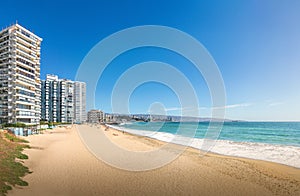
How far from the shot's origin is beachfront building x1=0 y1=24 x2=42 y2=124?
43.2m

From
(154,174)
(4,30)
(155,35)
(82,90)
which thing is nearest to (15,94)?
(4,30)

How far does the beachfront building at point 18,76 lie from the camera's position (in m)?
43.2

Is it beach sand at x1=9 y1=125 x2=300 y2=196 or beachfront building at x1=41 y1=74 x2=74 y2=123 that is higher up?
beachfront building at x1=41 y1=74 x2=74 y2=123

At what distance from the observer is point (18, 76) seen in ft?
146

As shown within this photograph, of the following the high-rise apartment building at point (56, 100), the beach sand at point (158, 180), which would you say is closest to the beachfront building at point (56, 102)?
the high-rise apartment building at point (56, 100)

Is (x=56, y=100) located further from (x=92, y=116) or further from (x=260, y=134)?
(x=260, y=134)

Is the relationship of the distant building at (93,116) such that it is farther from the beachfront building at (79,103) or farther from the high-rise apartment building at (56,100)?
the high-rise apartment building at (56,100)

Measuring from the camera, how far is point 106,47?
12289mm

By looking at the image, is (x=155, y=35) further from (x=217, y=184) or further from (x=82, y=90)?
(x=82, y=90)

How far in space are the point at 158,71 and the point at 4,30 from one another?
48.1 m

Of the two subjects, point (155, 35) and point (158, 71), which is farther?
point (158, 71)

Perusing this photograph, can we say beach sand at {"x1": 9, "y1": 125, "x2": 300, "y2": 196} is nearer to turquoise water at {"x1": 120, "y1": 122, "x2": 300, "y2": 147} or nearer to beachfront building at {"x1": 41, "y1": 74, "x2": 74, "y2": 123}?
turquoise water at {"x1": 120, "y1": 122, "x2": 300, "y2": 147}

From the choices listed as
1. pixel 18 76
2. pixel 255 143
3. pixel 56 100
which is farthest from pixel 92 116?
pixel 255 143

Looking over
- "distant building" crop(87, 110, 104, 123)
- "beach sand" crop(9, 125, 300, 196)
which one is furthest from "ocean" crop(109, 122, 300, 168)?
"distant building" crop(87, 110, 104, 123)
